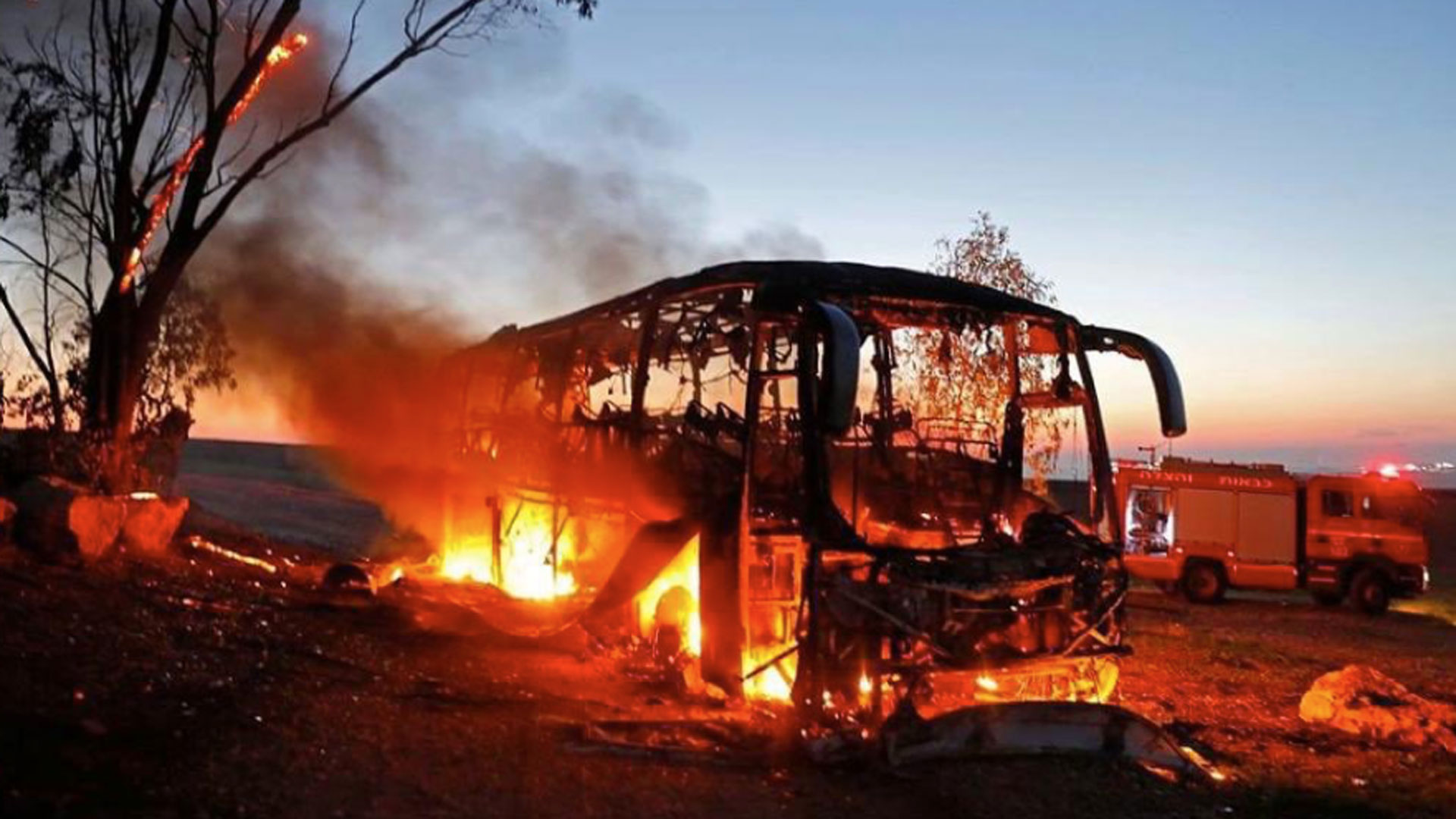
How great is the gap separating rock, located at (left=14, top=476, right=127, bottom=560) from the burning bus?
16.3 ft

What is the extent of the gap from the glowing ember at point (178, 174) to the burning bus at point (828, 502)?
5.01 m

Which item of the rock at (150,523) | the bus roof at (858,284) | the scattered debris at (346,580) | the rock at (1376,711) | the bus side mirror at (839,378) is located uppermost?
the bus roof at (858,284)

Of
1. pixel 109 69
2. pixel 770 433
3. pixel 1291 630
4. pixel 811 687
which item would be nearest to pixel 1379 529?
pixel 1291 630

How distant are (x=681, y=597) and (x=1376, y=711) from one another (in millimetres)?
6660

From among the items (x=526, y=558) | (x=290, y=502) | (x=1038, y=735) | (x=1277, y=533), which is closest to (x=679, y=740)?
(x=1038, y=735)

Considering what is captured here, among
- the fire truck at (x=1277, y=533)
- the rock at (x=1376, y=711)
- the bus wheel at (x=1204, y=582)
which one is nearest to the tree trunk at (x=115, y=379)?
the rock at (x=1376, y=711)

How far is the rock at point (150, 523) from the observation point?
43.1 ft

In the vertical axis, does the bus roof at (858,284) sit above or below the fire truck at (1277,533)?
above

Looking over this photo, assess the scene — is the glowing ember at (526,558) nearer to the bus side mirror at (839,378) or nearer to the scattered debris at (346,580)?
the scattered debris at (346,580)

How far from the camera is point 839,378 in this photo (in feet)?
28.8

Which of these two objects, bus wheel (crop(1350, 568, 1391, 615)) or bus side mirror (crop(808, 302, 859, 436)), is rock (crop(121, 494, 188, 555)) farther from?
bus wheel (crop(1350, 568, 1391, 615))

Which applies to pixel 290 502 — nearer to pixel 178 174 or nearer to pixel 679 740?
pixel 178 174

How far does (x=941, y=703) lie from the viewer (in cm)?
1013

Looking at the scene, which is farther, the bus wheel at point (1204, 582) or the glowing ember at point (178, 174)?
the bus wheel at point (1204, 582)
